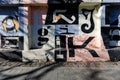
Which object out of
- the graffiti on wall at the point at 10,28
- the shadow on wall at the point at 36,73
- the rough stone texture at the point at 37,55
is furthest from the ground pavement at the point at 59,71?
the graffiti on wall at the point at 10,28

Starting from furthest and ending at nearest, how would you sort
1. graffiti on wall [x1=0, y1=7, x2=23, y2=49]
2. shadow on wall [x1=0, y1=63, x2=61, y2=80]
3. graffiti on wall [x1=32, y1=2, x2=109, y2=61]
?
graffiti on wall [x1=0, y1=7, x2=23, y2=49] → graffiti on wall [x1=32, y1=2, x2=109, y2=61] → shadow on wall [x1=0, y1=63, x2=61, y2=80]

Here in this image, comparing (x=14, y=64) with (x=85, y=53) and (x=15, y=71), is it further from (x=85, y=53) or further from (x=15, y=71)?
(x=85, y=53)

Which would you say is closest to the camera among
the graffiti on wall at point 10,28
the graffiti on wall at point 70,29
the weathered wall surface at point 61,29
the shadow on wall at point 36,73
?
the shadow on wall at point 36,73

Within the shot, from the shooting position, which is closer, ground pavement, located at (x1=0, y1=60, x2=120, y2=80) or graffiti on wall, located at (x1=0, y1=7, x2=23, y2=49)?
ground pavement, located at (x1=0, y1=60, x2=120, y2=80)

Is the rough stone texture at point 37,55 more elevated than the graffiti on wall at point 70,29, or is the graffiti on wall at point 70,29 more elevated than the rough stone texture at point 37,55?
the graffiti on wall at point 70,29

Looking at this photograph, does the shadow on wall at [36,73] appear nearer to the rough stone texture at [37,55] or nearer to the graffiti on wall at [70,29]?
the rough stone texture at [37,55]

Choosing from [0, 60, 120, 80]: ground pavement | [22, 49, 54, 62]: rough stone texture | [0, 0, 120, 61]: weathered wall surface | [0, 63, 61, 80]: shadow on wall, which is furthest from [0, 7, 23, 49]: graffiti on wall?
[0, 63, 61, 80]: shadow on wall

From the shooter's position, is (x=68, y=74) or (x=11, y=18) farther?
(x=11, y=18)

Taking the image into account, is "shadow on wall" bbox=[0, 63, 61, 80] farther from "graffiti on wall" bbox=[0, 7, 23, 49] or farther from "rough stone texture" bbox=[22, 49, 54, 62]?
"graffiti on wall" bbox=[0, 7, 23, 49]

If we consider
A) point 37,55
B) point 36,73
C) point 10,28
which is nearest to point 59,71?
point 36,73

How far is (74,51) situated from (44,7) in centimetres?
208

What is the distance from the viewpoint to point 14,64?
980 centimetres

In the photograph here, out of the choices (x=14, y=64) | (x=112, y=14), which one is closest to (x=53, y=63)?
(x=14, y=64)

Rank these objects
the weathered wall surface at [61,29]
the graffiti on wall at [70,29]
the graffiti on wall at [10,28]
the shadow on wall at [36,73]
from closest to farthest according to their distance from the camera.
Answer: the shadow on wall at [36,73] < the weathered wall surface at [61,29] < the graffiti on wall at [70,29] < the graffiti on wall at [10,28]
